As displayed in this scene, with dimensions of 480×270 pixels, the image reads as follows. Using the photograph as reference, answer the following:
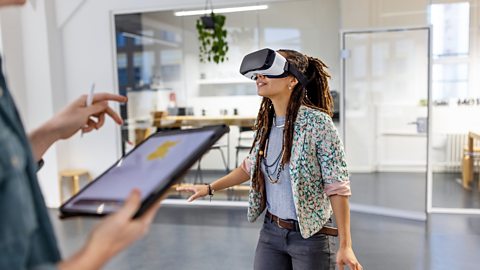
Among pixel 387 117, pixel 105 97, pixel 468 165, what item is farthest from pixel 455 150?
pixel 105 97

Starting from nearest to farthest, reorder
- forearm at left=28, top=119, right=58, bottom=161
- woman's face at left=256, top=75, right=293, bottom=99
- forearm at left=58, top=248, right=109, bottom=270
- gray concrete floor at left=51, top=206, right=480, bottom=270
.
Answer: forearm at left=58, top=248, right=109, bottom=270
forearm at left=28, top=119, right=58, bottom=161
woman's face at left=256, top=75, right=293, bottom=99
gray concrete floor at left=51, top=206, right=480, bottom=270

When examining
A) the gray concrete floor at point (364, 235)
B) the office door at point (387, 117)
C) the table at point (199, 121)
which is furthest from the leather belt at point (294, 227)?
the table at point (199, 121)

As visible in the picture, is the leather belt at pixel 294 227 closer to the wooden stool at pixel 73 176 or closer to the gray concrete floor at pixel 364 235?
the gray concrete floor at pixel 364 235

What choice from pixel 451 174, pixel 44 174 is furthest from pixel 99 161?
pixel 451 174

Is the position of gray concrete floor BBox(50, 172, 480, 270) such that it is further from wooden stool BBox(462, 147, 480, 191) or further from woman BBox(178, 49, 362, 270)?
woman BBox(178, 49, 362, 270)

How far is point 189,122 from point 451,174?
145 inches

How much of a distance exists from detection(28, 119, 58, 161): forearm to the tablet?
0.23m

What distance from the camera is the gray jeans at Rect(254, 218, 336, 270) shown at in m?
1.71

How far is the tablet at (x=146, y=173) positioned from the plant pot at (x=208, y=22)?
14.1 feet

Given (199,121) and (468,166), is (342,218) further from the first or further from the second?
(468,166)

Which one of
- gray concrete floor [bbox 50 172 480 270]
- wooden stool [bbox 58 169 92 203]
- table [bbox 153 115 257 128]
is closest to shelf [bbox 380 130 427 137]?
gray concrete floor [bbox 50 172 480 270]

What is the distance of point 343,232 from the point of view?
166 centimetres

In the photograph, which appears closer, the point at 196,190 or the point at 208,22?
the point at 196,190

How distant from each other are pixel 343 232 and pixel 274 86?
26.7 inches
